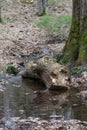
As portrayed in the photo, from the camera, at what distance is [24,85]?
11.5 meters

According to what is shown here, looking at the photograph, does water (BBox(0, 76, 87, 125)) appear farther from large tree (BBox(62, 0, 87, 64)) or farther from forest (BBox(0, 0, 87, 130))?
large tree (BBox(62, 0, 87, 64))

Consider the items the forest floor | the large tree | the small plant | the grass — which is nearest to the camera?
the large tree

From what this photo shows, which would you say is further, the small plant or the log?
the small plant

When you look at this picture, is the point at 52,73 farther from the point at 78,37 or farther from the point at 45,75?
the point at 78,37

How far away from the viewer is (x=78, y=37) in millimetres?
13242

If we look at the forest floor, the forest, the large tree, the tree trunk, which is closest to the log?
the forest

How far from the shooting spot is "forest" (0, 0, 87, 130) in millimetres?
8023

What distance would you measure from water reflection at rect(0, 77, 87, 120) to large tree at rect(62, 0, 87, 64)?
2105 mm

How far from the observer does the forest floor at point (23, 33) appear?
16.1 metres

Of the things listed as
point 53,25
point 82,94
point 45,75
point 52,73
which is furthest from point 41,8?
point 82,94

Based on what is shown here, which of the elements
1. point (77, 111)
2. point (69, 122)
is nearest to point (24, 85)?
point (77, 111)

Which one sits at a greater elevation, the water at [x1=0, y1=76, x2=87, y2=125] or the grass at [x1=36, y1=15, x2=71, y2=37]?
the grass at [x1=36, y1=15, x2=71, y2=37]

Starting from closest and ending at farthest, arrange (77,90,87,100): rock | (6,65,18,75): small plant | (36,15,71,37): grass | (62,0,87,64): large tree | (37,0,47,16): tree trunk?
(77,90,87,100): rock, (62,0,87,64): large tree, (6,65,18,75): small plant, (36,15,71,37): grass, (37,0,47,16): tree trunk

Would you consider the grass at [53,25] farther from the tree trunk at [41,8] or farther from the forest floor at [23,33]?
the tree trunk at [41,8]
